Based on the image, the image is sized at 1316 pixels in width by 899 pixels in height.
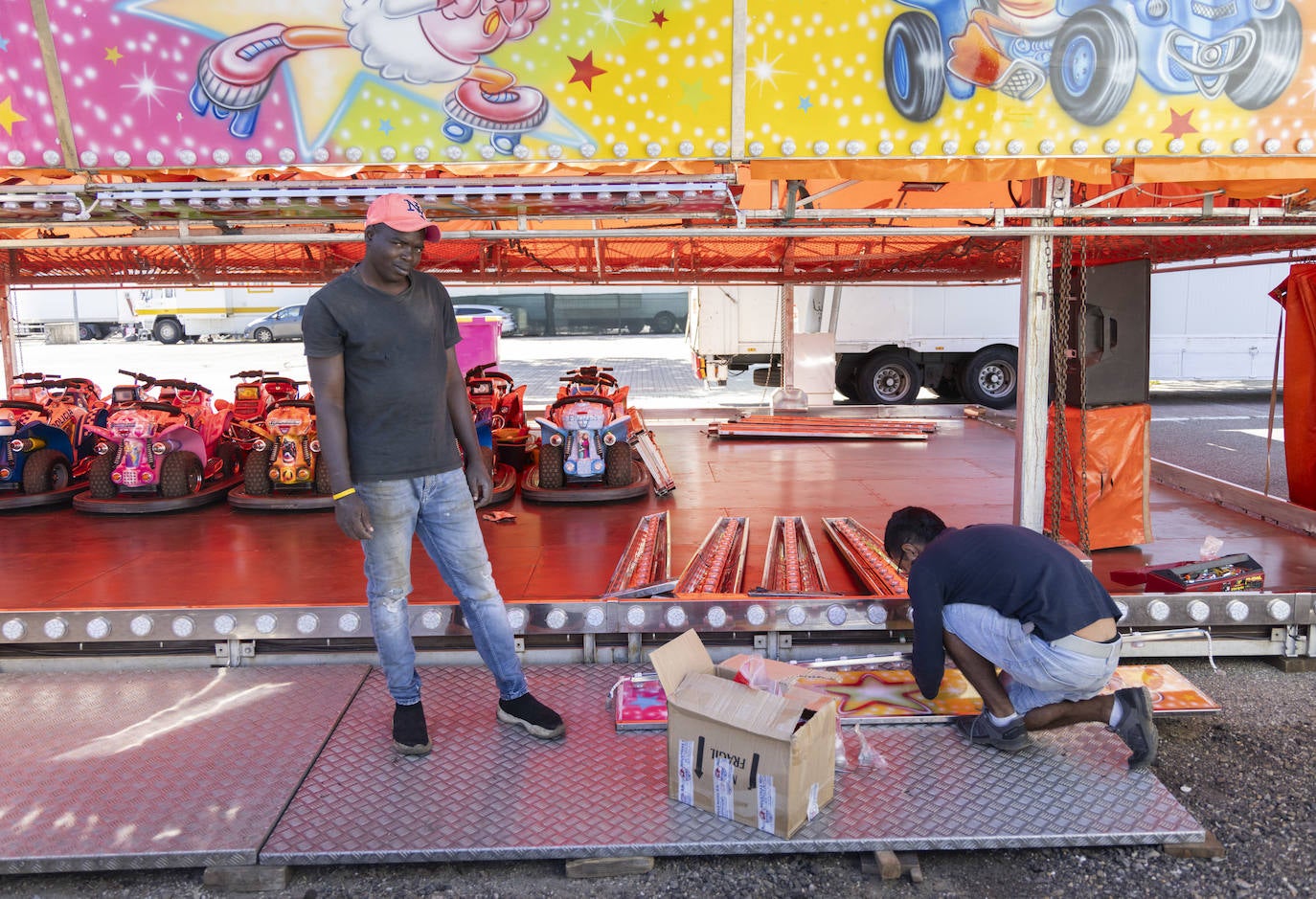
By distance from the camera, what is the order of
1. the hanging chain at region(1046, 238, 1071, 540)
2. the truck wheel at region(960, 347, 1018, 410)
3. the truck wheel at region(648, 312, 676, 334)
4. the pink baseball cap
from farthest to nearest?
the truck wheel at region(648, 312, 676, 334), the truck wheel at region(960, 347, 1018, 410), the hanging chain at region(1046, 238, 1071, 540), the pink baseball cap

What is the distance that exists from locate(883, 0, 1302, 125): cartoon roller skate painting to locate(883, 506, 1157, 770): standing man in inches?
73.4

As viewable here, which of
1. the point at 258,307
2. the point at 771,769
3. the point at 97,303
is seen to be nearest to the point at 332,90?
the point at 771,769

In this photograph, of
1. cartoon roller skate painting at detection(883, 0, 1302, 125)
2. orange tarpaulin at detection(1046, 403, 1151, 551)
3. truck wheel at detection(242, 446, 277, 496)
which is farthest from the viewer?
truck wheel at detection(242, 446, 277, 496)

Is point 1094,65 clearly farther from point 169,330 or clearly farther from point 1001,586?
point 169,330

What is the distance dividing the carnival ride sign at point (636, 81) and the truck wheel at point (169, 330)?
31627mm

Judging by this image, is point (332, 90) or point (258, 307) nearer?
point (332, 90)

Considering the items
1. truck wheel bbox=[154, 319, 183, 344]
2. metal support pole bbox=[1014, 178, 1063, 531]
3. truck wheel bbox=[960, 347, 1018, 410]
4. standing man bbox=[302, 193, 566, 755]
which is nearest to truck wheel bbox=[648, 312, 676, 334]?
truck wheel bbox=[154, 319, 183, 344]

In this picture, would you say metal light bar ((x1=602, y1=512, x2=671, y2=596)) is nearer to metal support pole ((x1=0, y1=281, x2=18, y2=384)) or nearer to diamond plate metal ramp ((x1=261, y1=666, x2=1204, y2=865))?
diamond plate metal ramp ((x1=261, y1=666, x2=1204, y2=865))

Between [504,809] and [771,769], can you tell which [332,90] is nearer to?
[504,809]

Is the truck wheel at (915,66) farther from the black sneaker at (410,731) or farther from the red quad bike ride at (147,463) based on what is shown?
the red quad bike ride at (147,463)

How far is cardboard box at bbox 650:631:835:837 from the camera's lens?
2.96m

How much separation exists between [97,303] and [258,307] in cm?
588

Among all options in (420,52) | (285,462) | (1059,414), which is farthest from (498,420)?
(1059,414)

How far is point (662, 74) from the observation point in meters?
3.90
